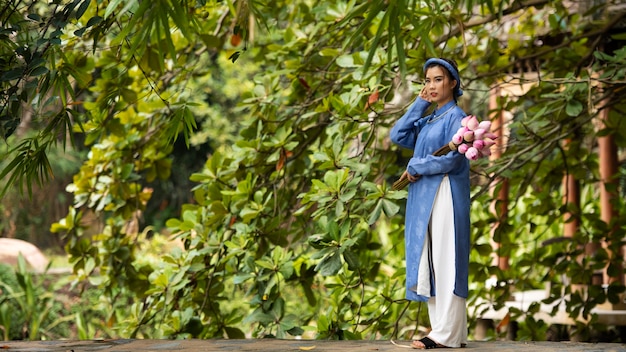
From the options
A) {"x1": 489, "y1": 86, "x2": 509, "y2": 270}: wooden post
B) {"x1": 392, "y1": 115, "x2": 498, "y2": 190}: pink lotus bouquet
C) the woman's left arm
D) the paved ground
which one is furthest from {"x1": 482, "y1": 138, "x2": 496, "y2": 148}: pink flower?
{"x1": 489, "y1": 86, "x2": 509, "y2": 270}: wooden post

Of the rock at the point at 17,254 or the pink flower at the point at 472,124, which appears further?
the rock at the point at 17,254

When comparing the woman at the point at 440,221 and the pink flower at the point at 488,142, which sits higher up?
the pink flower at the point at 488,142

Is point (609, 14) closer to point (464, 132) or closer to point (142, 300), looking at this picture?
point (464, 132)

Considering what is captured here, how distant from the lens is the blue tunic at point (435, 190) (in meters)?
3.37

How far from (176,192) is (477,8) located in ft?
30.8

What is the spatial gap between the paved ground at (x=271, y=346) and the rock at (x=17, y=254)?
7269 mm

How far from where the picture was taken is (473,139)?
10.7 feet

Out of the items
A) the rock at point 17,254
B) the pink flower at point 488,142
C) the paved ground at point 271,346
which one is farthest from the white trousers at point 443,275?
the rock at point 17,254

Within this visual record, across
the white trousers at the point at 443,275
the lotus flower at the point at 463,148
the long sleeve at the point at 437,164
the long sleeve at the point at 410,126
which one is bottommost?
the white trousers at the point at 443,275

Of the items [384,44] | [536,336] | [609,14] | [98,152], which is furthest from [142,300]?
[609,14]

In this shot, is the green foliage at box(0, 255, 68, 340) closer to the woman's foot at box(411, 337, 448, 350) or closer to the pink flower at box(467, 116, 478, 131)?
the woman's foot at box(411, 337, 448, 350)

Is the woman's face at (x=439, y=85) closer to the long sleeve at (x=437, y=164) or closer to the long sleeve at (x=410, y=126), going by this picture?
the long sleeve at (x=410, y=126)

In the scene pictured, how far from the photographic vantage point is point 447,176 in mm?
3414

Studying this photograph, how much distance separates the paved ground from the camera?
10.8ft
